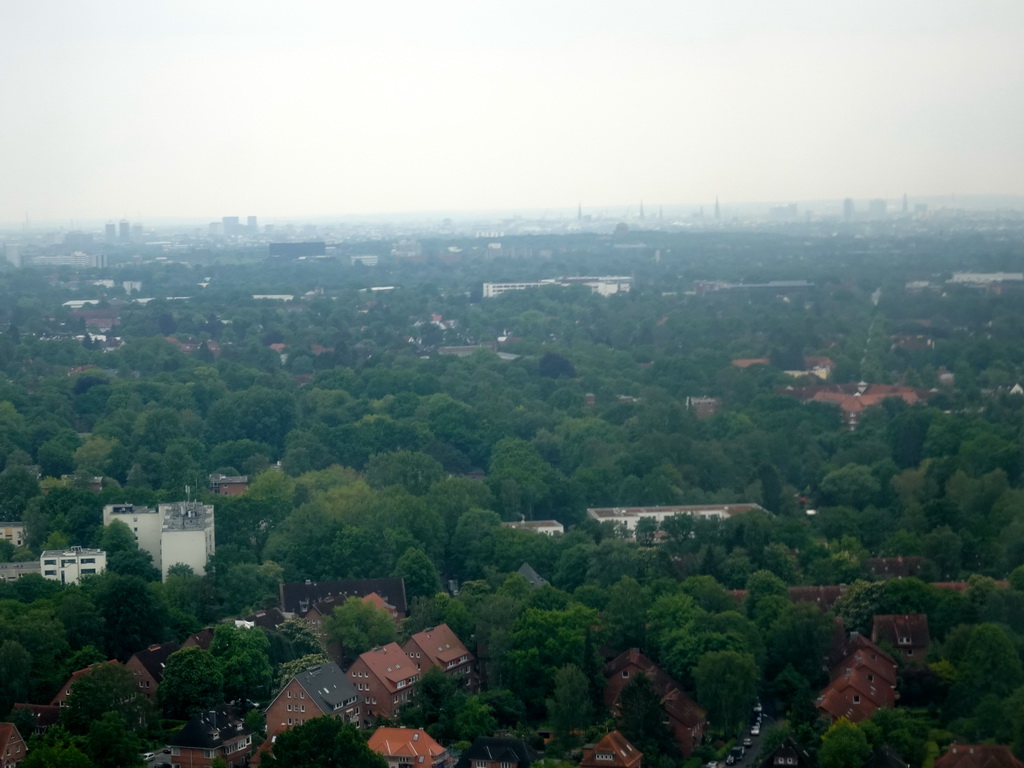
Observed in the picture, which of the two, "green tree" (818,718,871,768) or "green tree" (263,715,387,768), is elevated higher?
"green tree" (263,715,387,768)

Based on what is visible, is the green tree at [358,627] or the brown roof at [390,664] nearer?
the brown roof at [390,664]

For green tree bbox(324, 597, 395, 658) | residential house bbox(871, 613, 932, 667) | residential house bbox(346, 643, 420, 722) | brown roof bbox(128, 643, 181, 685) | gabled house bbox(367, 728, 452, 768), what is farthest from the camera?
green tree bbox(324, 597, 395, 658)

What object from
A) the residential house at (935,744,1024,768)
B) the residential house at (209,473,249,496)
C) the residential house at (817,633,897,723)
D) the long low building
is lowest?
the residential house at (209,473,249,496)

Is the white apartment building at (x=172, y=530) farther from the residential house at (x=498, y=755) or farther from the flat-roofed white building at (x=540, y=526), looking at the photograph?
the residential house at (x=498, y=755)

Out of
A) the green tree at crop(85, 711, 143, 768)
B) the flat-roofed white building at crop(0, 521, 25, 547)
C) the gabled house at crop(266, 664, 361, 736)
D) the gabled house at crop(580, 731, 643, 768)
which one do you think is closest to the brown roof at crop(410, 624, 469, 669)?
the gabled house at crop(266, 664, 361, 736)

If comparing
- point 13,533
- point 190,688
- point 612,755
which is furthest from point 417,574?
point 13,533

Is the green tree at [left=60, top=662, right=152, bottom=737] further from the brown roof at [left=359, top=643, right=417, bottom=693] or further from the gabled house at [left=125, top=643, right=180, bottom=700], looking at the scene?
the brown roof at [left=359, top=643, right=417, bottom=693]

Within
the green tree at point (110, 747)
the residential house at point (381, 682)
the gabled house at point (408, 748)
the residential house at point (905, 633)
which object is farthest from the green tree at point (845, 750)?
→ the green tree at point (110, 747)
